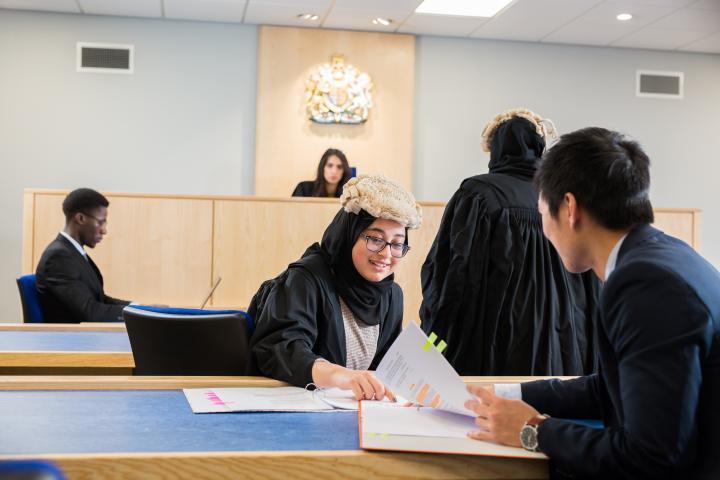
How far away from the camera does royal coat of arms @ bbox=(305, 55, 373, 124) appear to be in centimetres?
750

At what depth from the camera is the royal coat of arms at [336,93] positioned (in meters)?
7.50

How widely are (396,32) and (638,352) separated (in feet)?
22.3

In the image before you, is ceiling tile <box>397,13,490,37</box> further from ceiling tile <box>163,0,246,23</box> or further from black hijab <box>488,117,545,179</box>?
black hijab <box>488,117,545,179</box>

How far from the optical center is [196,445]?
1.33 m

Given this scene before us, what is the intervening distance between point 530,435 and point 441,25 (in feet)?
21.4

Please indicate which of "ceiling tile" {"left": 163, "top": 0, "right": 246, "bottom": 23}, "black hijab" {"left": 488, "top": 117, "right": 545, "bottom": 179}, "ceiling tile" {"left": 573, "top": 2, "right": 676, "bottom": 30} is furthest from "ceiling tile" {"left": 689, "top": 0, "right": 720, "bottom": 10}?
"black hijab" {"left": 488, "top": 117, "right": 545, "bottom": 179}

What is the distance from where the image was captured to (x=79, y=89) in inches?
287

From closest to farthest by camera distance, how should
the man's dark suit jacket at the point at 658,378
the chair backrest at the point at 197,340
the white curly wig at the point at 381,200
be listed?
the man's dark suit jacket at the point at 658,378
the chair backrest at the point at 197,340
the white curly wig at the point at 381,200

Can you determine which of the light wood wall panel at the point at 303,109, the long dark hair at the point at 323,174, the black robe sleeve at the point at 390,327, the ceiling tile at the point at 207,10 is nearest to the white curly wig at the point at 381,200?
the black robe sleeve at the point at 390,327

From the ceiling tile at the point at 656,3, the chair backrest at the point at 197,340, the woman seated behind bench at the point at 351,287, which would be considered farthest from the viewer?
the ceiling tile at the point at 656,3

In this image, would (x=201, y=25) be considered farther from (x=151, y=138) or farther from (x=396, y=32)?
(x=396, y=32)

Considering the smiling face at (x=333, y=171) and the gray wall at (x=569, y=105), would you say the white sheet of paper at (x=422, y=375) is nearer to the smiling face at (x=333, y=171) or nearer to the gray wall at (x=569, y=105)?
the smiling face at (x=333, y=171)

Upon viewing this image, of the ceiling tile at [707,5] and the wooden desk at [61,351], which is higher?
the ceiling tile at [707,5]

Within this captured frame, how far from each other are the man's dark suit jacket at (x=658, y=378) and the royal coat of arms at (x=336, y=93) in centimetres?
637
